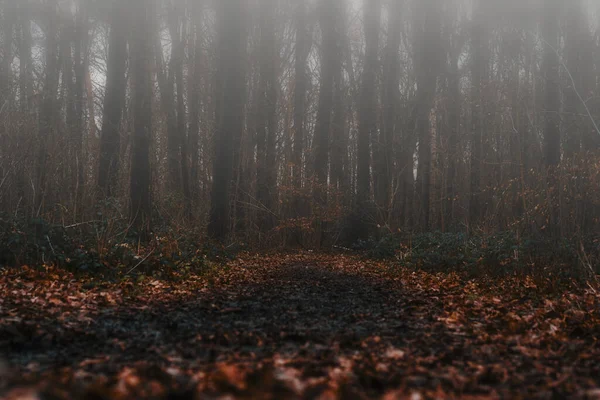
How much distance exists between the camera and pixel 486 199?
18031 millimetres

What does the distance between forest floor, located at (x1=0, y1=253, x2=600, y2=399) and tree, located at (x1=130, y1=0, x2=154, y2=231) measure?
15.3 ft

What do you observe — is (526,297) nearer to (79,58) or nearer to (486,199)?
(486,199)

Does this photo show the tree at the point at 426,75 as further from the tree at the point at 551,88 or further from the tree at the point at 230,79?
the tree at the point at 230,79

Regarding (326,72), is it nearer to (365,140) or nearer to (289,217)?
(365,140)

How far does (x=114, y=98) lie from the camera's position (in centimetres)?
1392

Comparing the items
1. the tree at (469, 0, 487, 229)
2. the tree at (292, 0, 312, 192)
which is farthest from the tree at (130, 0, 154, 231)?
the tree at (469, 0, 487, 229)

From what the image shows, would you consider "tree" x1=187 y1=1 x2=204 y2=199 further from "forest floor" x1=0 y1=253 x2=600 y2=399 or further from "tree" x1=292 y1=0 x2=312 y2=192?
"forest floor" x1=0 y1=253 x2=600 y2=399

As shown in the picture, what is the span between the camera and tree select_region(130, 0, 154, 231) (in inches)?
468

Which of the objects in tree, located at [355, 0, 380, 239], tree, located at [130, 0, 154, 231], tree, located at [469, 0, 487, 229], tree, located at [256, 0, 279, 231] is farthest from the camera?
tree, located at [469, 0, 487, 229]

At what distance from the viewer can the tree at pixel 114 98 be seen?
1312 centimetres

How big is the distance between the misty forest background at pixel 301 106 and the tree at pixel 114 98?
5 cm

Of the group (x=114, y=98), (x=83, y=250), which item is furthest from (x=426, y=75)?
(x=83, y=250)

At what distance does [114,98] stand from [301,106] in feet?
24.6

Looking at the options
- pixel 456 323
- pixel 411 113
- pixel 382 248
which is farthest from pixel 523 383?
pixel 411 113
